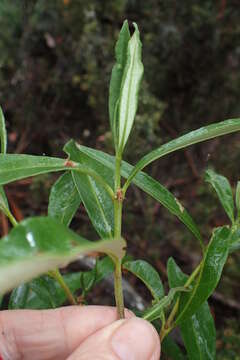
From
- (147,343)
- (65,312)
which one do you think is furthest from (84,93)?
(147,343)

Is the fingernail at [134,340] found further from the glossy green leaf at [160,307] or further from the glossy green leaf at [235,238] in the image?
the glossy green leaf at [235,238]

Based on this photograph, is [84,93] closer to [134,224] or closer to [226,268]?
[134,224]

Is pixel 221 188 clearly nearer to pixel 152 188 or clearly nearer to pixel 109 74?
pixel 152 188

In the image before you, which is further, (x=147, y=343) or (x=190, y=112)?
(x=190, y=112)

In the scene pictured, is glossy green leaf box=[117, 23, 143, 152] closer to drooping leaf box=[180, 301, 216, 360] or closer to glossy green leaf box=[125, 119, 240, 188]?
glossy green leaf box=[125, 119, 240, 188]

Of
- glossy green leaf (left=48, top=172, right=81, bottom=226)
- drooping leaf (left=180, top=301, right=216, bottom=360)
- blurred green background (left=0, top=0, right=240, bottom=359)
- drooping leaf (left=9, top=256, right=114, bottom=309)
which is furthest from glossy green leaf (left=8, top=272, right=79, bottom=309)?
blurred green background (left=0, top=0, right=240, bottom=359)

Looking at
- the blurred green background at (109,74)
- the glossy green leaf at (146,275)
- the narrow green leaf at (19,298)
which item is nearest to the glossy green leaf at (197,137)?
the glossy green leaf at (146,275)
